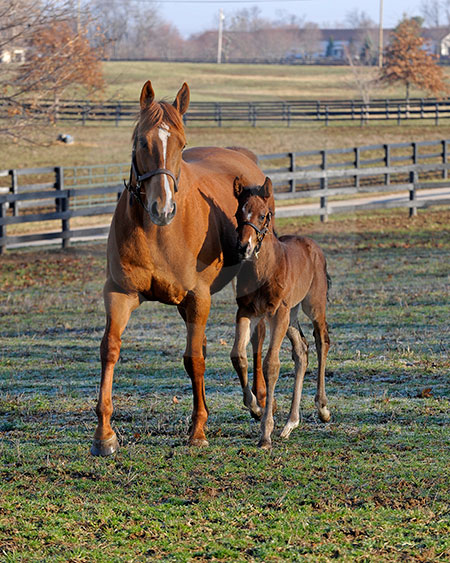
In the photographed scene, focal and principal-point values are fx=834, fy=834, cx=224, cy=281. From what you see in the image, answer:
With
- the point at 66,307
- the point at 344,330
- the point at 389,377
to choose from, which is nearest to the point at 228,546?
the point at 389,377

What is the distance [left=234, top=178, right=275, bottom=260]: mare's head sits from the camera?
5.46m

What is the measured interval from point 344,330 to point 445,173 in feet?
85.1

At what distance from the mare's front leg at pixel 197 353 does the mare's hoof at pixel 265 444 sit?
381mm

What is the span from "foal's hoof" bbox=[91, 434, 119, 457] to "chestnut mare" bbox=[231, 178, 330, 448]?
1.01 m

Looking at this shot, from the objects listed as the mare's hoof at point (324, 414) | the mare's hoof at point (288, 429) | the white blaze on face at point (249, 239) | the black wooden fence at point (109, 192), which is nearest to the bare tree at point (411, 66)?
the black wooden fence at point (109, 192)

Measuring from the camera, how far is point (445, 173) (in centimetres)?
3450

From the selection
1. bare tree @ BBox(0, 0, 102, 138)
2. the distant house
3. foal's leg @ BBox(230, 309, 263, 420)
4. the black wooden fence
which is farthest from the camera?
the black wooden fence

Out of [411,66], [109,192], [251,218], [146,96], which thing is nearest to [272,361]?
[251,218]

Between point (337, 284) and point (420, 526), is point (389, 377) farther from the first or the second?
point (337, 284)

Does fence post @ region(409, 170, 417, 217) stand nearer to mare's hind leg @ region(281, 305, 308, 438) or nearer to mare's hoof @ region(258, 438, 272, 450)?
mare's hind leg @ region(281, 305, 308, 438)

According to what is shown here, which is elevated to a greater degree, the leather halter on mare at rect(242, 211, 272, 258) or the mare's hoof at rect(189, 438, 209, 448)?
the leather halter on mare at rect(242, 211, 272, 258)

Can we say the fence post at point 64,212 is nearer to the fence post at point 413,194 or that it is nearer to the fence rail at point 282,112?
the fence post at point 413,194

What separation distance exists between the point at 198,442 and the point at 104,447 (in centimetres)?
65

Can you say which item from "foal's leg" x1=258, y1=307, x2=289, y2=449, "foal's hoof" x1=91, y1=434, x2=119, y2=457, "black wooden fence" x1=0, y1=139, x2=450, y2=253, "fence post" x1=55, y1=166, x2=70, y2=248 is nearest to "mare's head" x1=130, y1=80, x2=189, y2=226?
"foal's leg" x1=258, y1=307, x2=289, y2=449
